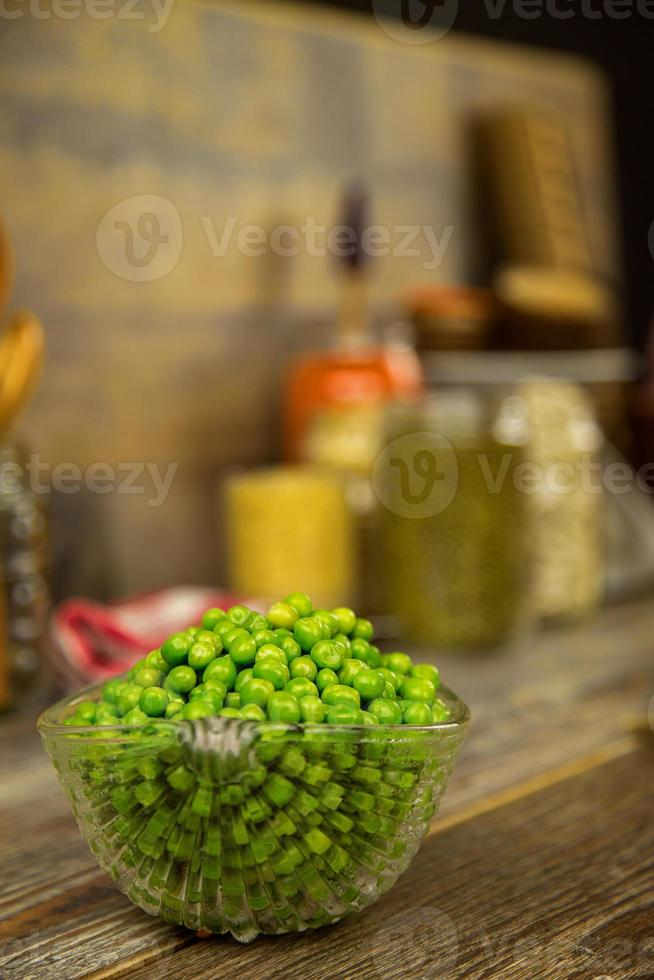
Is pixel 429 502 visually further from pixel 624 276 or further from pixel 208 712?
pixel 624 276

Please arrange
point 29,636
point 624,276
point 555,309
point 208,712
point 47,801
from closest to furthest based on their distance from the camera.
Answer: point 208,712 < point 47,801 < point 29,636 < point 555,309 < point 624,276

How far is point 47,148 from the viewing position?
1.08 meters

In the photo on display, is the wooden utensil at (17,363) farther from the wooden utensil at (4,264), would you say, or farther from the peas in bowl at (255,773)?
the peas in bowl at (255,773)

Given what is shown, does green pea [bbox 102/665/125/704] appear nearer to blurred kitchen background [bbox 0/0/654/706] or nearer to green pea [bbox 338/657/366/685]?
green pea [bbox 338/657/366/685]

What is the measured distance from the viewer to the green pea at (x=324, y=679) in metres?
0.47

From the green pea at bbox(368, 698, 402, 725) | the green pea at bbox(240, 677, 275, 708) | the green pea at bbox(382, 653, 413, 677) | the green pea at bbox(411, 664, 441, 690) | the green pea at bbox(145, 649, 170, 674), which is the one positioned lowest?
the green pea at bbox(411, 664, 441, 690)

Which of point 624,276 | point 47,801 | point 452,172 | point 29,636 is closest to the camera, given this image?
point 47,801

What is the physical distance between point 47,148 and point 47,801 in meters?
0.67

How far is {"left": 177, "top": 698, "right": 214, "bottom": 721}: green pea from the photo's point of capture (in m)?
0.45

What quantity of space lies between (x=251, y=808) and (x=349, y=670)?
7 cm

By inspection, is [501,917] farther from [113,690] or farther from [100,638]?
[100,638]

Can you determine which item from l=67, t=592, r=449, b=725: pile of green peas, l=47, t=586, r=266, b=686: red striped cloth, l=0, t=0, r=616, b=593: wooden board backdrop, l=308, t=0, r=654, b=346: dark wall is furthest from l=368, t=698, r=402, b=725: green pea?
l=308, t=0, r=654, b=346: dark wall

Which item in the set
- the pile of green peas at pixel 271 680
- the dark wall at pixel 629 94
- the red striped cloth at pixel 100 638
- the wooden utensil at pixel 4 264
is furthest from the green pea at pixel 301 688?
the dark wall at pixel 629 94

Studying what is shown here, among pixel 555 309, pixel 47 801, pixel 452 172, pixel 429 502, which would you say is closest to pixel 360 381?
pixel 429 502
